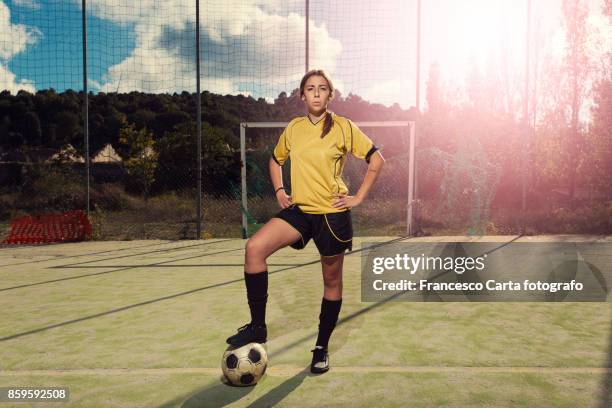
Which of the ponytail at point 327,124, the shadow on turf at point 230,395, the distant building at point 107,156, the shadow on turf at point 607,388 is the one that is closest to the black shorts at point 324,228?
the ponytail at point 327,124

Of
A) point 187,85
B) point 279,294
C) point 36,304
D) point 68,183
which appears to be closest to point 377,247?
point 279,294

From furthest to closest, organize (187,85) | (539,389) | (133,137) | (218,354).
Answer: (133,137)
(187,85)
(218,354)
(539,389)

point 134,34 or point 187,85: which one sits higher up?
point 134,34

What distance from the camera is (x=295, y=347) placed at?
4078 millimetres

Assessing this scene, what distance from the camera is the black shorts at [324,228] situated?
338 centimetres

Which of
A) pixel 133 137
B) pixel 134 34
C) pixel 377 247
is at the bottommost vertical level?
pixel 377 247

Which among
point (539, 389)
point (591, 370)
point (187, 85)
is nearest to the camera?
point (539, 389)

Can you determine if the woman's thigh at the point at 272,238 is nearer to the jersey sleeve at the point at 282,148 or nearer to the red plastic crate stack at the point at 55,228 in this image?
the jersey sleeve at the point at 282,148

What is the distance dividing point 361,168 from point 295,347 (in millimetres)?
11581

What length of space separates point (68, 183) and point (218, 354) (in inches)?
812

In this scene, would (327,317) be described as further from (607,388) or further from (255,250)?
(607,388)

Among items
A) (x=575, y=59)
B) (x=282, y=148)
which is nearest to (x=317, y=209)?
(x=282, y=148)

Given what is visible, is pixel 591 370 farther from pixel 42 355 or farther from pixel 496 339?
pixel 42 355

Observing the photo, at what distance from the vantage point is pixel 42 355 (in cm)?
397
